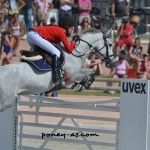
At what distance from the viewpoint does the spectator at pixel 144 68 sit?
16.6 metres

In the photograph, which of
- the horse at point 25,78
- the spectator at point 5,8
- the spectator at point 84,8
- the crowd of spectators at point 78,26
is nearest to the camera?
the horse at point 25,78

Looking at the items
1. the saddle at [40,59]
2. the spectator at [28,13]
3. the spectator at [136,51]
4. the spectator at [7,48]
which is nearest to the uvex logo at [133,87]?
the saddle at [40,59]

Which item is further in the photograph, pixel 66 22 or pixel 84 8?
pixel 84 8

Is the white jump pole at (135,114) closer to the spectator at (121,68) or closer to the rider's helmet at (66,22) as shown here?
the rider's helmet at (66,22)

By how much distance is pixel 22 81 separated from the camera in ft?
30.7

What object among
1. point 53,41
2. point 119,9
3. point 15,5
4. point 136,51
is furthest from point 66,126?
point 119,9

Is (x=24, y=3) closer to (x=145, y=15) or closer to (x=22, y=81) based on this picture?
(x=145, y=15)

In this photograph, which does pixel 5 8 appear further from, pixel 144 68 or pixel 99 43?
pixel 99 43

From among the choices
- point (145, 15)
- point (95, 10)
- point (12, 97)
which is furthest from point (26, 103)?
point (145, 15)

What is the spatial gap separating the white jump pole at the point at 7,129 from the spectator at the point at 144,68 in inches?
300

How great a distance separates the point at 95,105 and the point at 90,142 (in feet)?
1.69

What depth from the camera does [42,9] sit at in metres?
20.6

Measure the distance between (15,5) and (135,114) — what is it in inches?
498

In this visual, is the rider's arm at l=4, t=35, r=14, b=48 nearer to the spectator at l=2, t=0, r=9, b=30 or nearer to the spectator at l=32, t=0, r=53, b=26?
the spectator at l=2, t=0, r=9, b=30
